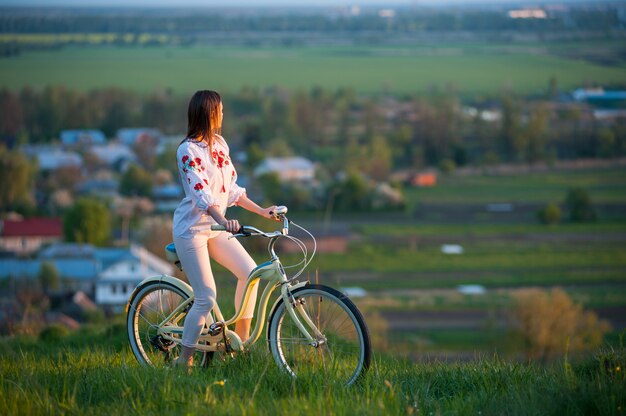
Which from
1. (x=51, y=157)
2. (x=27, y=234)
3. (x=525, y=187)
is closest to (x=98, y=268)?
(x=27, y=234)

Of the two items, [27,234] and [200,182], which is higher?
[200,182]

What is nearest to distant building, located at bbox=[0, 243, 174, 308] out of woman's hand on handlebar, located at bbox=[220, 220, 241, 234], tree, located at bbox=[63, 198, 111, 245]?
tree, located at bbox=[63, 198, 111, 245]

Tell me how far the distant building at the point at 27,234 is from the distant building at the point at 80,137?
81.5 ft

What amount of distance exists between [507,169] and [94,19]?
32.2 metres

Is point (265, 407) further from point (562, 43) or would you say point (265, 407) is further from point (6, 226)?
point (562, 43)

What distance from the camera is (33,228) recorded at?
4291 centimetres

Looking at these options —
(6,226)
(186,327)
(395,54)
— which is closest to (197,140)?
(186,327)

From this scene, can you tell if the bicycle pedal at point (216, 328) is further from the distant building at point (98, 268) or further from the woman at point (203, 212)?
the distant building at point (98, 268)

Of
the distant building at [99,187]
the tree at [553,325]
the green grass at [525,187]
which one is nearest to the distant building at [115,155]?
the distant building at [99,187]

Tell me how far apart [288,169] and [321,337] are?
55.4m

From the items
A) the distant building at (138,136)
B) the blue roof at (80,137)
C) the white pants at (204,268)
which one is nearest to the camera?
the white pants at (204,268)

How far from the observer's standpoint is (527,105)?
7525 cm

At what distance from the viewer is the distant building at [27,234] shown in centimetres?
4106

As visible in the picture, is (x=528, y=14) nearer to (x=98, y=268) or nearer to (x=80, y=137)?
(x=98, y=268)
